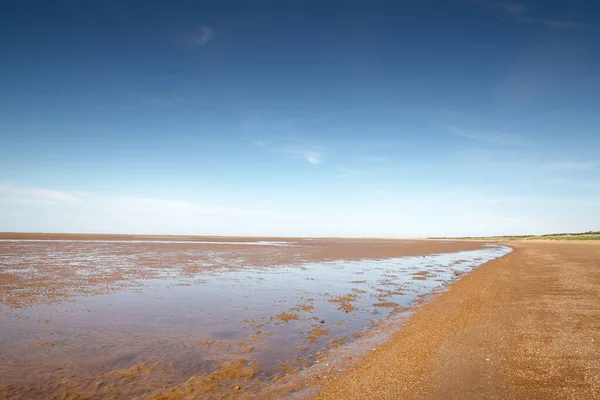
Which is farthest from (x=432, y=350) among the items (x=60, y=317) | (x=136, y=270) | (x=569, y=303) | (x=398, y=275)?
(x=136, y=270)

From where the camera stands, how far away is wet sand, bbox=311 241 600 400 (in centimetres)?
565

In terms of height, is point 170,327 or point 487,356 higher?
point 487,356

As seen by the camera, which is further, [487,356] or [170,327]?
[170,327]

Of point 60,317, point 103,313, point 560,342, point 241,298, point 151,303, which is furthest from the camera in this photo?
point 241,298

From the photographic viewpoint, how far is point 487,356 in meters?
7.09

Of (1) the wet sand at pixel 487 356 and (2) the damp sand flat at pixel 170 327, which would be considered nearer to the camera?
(1) the wet sand at pixel 487 356

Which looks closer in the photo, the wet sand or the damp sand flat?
the wet sand

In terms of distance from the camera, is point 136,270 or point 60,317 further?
point 136,270

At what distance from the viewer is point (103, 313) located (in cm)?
1143

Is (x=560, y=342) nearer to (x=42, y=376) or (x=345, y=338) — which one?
(x=345, y=338)

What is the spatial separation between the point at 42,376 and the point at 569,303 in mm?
16461

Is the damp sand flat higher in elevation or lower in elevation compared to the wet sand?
lower

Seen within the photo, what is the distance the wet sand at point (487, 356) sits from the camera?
18.5ft

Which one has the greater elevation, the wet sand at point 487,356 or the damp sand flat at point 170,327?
the wet sand at point 487,356
